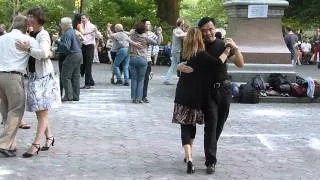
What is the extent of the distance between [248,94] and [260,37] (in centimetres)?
249

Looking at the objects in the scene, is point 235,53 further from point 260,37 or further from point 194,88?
point 260,37

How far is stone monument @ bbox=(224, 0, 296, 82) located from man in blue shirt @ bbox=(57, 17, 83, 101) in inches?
150

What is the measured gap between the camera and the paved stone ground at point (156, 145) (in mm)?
7141

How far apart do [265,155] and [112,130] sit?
A: 2.72m

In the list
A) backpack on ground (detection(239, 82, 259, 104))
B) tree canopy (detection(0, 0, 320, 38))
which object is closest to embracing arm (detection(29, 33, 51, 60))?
backpack on ground (detection(239, 82, 259, 104))

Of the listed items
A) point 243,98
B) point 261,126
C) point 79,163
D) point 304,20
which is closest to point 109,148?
point 79,163

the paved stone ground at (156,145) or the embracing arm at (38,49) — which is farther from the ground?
the embracing arm at (38,49)

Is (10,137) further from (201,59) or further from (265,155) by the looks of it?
(265,155)

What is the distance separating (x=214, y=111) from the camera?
7074 mm

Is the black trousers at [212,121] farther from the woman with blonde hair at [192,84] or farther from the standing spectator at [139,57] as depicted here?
the standing spectator at [139,57]

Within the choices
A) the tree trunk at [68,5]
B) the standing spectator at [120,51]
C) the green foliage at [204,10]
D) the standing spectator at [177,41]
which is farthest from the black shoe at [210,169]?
the green foliage at [204,10]

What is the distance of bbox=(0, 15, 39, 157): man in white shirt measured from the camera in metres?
7.65


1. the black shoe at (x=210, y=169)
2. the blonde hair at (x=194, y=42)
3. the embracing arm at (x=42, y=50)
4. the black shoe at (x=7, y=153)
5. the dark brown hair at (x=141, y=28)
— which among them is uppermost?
the blonde hair at (x=194, y=42)

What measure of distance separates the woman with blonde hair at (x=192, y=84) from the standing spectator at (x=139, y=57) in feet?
18.6
